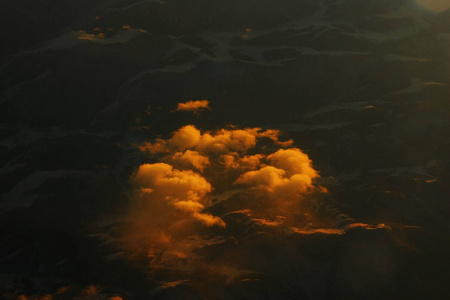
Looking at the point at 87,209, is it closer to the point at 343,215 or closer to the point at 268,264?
the point at 268,264

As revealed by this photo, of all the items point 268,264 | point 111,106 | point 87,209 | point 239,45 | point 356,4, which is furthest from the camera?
point 356,4

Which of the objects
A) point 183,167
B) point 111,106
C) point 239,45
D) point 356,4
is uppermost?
point 356,4

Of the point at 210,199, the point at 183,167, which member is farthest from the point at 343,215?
the point at 183,167

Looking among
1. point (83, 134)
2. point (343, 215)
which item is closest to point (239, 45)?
point (83, 134)

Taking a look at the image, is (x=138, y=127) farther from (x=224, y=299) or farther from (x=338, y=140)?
(x=224, y=299)

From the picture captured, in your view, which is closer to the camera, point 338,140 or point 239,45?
point 338,140

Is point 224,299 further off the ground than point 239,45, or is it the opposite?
point 239,45

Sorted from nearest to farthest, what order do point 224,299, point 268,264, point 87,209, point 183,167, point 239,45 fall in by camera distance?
point 224,299 → point 268,264 → point 87,209 → point 183,167 → point 239,45
